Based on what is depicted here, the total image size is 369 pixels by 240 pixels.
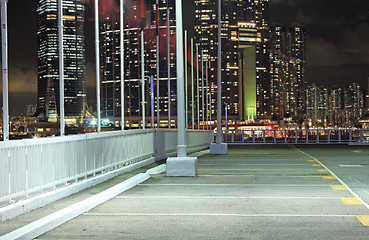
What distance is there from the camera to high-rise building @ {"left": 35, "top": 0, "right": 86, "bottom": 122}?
60.7 ft

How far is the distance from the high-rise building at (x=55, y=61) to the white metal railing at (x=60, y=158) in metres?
2.44

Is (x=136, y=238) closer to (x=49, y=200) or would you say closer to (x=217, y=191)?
(x=49, y=200)

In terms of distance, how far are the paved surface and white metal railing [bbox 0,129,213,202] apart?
115cm

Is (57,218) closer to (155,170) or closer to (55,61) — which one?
(155,170)

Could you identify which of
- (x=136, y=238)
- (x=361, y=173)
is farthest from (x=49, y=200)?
(x=361, y=173)

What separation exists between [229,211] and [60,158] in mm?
4714

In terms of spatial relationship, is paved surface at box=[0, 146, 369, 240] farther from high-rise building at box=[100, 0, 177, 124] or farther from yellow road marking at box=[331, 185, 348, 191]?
high-rise building at box=[100, 0, 177, 124]

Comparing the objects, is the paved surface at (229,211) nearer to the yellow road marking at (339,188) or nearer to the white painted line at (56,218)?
the yellow road marking at (339,188)

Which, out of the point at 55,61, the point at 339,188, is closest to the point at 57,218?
the point at 339,188

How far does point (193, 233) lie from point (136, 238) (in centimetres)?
95

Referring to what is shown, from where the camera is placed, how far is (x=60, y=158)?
42.5 ft

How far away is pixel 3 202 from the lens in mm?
10320

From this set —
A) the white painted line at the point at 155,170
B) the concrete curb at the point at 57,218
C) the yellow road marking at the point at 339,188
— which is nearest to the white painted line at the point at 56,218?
the concrete curb at the point at 57,218

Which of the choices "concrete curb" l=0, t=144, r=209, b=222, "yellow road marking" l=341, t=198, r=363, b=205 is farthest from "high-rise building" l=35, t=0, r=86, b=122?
"yellow road marking" l=341, t=198, r=363, b=205
